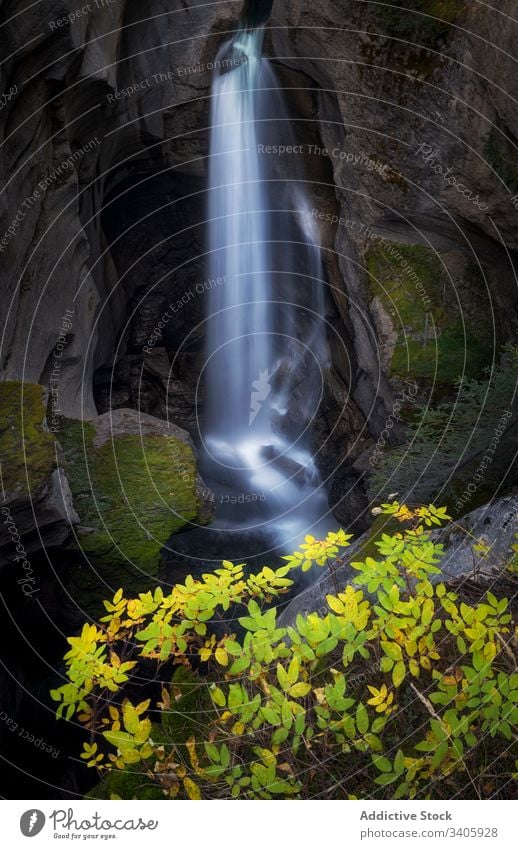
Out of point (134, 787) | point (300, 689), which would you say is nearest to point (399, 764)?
point (300, 689)

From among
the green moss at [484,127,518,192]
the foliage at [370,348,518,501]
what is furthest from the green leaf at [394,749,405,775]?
the green moss at [484,127,518,192]

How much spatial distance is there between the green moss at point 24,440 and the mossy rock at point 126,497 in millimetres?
2285

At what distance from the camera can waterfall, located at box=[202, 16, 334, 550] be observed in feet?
45.0

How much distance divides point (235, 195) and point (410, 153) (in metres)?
5.76

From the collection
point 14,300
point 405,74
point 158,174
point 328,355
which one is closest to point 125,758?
point 14,300

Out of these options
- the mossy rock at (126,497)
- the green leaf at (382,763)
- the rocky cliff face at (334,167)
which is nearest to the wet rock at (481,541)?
the green leaf at (382,763)

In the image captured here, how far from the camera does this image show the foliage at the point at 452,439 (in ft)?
27.0

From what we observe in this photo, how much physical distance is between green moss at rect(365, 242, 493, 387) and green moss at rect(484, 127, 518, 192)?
2035mm

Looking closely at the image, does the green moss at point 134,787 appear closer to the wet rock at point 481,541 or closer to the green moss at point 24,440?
the wet rock at point 481,541

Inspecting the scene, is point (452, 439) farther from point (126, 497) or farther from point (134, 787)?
point (134, 787)

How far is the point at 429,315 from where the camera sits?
1129 cm

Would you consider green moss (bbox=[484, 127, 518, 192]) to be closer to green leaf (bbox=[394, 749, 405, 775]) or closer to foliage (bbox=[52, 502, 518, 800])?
foliage (bbox=[52, 502, 518, 800])

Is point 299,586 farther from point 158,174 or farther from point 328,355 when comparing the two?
point 158,174

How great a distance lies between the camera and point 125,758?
10.4ft
